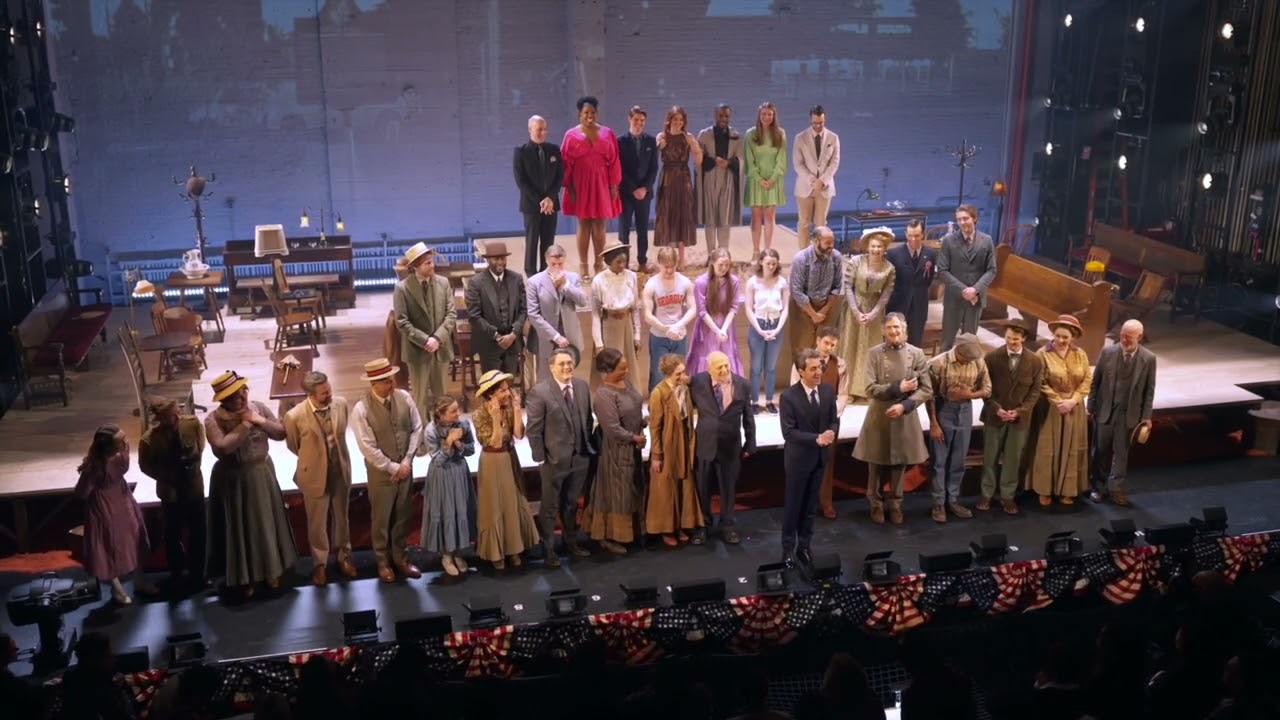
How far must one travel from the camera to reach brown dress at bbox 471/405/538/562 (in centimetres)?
759

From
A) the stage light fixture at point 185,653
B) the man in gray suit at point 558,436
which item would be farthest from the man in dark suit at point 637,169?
the stage light fixture at point 185,653

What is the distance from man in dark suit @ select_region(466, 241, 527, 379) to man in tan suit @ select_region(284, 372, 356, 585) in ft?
4.97

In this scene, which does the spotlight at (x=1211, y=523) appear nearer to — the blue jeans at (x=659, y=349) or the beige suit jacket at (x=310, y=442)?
the blue jeans at (x=659, y=349)

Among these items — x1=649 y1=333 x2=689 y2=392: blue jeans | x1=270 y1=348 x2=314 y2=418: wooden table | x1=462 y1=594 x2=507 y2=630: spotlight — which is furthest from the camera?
x1=270 y1=348 x2=314 y2=418: wooden table

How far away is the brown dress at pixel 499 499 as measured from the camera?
759cm

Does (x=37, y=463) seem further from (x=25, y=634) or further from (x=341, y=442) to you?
(x=341, y=442)

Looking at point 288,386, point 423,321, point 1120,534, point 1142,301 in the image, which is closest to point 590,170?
point 423,321

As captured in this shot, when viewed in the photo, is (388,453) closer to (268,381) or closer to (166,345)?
(268,381)

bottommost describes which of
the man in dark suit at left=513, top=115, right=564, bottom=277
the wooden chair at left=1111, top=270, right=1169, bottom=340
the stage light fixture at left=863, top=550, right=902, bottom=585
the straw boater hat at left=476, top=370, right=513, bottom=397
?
the stage light fixture at left=863, top=550, right=902, bottom=585

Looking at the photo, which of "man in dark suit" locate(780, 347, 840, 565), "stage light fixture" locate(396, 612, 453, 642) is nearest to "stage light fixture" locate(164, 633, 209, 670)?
"stage light fixture" locate(396, 612, 453, 642)

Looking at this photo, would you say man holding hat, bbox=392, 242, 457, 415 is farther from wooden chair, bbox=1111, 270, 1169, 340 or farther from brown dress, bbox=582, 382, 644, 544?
wooden chair, bbox=1111, 270, 1169, 340

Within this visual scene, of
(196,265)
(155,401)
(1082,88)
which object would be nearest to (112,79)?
(196,265)

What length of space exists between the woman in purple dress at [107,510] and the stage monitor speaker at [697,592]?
3098 millimetres

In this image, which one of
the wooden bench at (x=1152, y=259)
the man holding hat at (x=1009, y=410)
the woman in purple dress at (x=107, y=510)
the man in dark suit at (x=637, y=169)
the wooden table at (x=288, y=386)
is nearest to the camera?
the woman in purple dress at (x=107, y=510)
